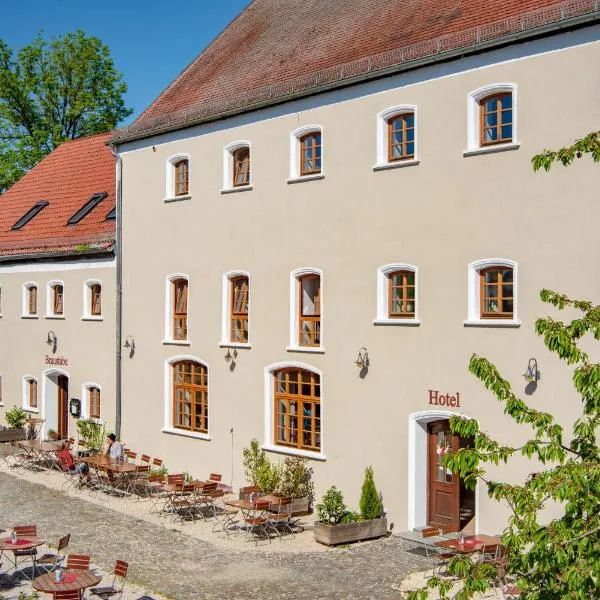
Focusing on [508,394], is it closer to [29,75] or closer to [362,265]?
[362,265]

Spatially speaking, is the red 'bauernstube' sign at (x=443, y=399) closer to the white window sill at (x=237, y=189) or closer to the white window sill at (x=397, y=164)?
the white window sill at (x=397, y=164)

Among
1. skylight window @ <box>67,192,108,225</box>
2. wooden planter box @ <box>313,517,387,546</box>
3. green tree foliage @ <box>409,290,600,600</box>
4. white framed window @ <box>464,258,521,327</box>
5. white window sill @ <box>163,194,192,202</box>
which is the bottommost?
wooden planter box @ <box>313,517,387,546</box>

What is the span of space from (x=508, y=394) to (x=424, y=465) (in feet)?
29.7

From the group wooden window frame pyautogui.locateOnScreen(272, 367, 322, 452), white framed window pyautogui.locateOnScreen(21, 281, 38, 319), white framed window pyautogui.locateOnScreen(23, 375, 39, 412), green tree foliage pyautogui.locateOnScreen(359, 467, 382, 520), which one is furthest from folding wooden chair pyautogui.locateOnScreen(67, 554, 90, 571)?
white framed window pyautogui.locateOnScreen(21, 281, 38, 319)

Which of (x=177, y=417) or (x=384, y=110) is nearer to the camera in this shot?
(x=384, y=110)

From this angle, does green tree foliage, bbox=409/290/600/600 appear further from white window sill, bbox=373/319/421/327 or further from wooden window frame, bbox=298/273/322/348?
wooden window frame, bbox=298/273/322/348

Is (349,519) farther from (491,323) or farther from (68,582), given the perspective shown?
(68,582)

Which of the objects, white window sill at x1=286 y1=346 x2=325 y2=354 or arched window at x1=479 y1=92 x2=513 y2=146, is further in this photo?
white window sill at x1=286 y1=346 x2=325 y2=354

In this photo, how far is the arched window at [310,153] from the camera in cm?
1942

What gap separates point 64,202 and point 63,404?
6.67 meters

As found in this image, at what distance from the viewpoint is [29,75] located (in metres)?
41.9

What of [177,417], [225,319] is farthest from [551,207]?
[177,417]

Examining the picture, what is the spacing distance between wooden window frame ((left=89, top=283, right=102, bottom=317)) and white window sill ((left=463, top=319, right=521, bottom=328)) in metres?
13.1

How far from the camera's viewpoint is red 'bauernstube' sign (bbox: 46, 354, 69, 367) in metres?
27.2
